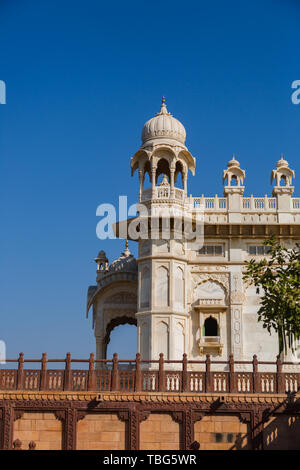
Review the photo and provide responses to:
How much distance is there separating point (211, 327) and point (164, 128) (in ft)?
27.8

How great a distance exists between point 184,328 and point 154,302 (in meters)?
1.63

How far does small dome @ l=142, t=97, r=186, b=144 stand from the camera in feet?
92.4

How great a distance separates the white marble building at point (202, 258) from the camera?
26.6 m

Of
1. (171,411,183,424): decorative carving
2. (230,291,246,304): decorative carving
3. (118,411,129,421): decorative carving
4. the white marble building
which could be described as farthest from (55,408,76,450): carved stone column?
(230,291,246,304): decorative carving

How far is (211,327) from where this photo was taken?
27562 mm

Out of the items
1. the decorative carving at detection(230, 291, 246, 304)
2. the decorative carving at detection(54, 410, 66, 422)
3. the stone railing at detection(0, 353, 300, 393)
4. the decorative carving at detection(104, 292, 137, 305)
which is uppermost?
the decorative carving at detection(104, 292, 137, 305)

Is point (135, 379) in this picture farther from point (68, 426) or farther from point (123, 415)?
point (68, 426)

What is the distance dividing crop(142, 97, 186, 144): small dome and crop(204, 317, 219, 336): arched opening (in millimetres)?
7602

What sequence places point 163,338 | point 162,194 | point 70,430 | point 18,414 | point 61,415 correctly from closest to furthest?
1. point 70,430
2. point 61,415
3. point 18,414
4. point 163,338
5. point 162,194

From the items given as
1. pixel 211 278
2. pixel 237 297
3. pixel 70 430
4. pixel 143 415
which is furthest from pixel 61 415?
pixel 237 297

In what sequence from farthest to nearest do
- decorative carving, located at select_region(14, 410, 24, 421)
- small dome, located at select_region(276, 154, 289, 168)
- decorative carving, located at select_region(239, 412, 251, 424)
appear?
small dome, located at select_region(276, 154, 289, 168) < decorative carving, located at select_region(14, 410, 24, 421) < decorative carving, located at select_region(239, 412, 251, 424)

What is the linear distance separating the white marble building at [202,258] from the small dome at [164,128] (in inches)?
1.7

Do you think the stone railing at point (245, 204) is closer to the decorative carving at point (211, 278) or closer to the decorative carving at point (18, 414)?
the decorative carving at point (211, 278)

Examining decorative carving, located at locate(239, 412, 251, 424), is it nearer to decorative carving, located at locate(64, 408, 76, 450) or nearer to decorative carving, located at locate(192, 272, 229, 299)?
decorative carving, located at locate(64, 408, 76, 450)
